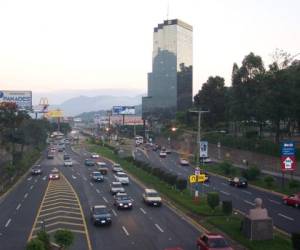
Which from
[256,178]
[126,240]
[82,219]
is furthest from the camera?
[256,178]

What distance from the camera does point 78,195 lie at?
56.5m

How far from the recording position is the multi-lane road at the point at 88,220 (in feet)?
110

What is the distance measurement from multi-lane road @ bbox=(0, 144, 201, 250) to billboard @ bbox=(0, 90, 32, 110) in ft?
194

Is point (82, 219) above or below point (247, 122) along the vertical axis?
below

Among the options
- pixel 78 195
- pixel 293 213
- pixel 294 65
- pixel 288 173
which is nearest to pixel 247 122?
pixel 294 65

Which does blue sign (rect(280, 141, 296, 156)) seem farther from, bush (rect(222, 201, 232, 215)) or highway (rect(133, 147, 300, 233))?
bush (rect(222, 201, 232, 215))

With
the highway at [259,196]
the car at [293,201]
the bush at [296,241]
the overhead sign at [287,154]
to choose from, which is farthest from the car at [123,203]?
the bush at [296,241]

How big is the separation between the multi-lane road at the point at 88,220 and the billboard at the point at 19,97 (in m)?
59.2

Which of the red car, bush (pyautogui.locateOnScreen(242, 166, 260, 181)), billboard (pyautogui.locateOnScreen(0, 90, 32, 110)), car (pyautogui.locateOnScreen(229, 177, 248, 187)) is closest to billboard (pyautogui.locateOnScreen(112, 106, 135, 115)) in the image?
billboard (pyautogui.locateOnScreen(0, 90, 32, 110))

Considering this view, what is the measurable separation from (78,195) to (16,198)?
651 cm

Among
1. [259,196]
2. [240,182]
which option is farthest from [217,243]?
[240,182]

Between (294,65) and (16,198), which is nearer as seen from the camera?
(16,198)

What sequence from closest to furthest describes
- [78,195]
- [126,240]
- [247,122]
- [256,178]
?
[126,240] < [78,195] < [256,178] < [247,122]

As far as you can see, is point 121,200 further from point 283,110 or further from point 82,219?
point 283,110
